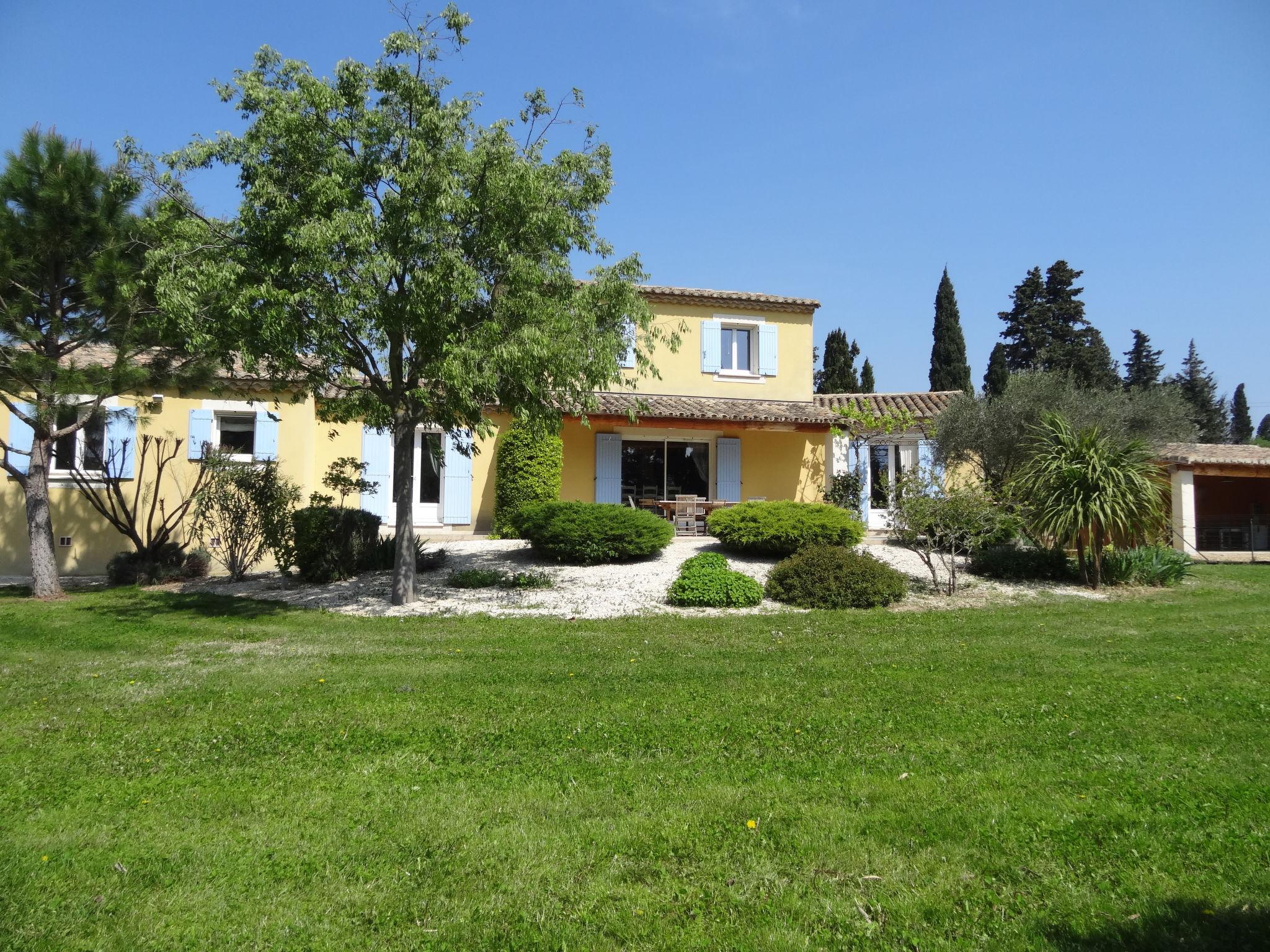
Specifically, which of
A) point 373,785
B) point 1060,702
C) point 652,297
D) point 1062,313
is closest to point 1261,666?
point 1060,702

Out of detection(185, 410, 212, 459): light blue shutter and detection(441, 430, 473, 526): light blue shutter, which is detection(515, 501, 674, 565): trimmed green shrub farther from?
detection(185, 410, 212, 459): light blue shutter

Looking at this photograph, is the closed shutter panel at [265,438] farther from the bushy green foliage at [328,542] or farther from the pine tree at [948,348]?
the pine tree at [948,348]

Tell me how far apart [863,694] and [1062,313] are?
131 feet

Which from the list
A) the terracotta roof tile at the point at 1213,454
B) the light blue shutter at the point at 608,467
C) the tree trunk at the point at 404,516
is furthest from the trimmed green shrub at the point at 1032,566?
the tree trunk at the point at 404,516

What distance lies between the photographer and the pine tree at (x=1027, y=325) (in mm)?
39812

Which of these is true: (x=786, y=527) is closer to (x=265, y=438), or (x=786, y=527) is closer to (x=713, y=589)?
(x=713, y=589)

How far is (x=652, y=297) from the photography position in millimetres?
19078

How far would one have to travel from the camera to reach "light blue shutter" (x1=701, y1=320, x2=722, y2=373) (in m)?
19.5

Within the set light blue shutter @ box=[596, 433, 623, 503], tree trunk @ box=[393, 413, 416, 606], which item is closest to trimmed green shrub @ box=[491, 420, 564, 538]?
light blue shutter @ box=[596, 433, 623, 503]

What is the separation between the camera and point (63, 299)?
12320mm

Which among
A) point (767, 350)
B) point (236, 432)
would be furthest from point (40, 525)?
point (767, 350)

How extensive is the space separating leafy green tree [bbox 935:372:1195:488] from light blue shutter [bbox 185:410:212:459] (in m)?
15.7

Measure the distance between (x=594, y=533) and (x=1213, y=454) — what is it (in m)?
15.1

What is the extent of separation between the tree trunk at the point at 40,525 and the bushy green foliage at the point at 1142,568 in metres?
16.6
